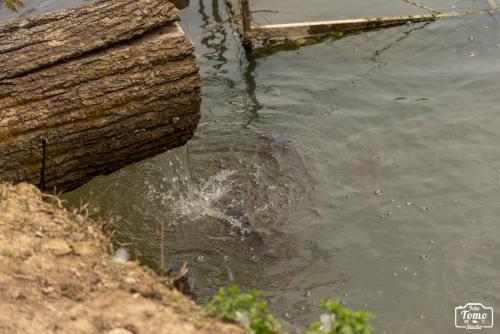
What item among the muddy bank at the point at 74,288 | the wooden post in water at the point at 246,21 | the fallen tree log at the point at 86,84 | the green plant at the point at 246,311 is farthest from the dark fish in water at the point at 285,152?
the green plant at the point at 246,311

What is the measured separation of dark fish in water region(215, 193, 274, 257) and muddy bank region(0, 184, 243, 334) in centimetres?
168

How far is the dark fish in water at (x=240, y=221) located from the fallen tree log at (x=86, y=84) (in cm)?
130

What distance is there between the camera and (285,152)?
6543 millimetres

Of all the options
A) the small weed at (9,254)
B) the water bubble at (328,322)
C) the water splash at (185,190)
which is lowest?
the water splash at (185,190)

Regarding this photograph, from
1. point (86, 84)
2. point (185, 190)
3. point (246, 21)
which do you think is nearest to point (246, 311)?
point (86, 84)

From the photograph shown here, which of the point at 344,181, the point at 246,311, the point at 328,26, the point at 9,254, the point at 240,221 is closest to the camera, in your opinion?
the point at 246,311

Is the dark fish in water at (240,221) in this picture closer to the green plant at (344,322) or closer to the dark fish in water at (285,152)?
the dark fish in water at (285,152)

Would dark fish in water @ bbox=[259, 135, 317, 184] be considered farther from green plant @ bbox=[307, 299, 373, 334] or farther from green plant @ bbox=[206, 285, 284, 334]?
green plant @ bbox=[307, 299, 373, 334]

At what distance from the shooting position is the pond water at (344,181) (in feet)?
16.4

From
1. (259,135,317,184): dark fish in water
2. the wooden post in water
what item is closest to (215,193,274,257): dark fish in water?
(259,135,317,184): dark fish in water

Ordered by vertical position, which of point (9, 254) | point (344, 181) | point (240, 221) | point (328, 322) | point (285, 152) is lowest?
point (240, 221)

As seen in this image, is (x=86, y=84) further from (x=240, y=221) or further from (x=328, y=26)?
(x=328, y=26)

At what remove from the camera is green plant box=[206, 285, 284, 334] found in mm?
3078

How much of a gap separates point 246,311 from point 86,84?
2.10 m
